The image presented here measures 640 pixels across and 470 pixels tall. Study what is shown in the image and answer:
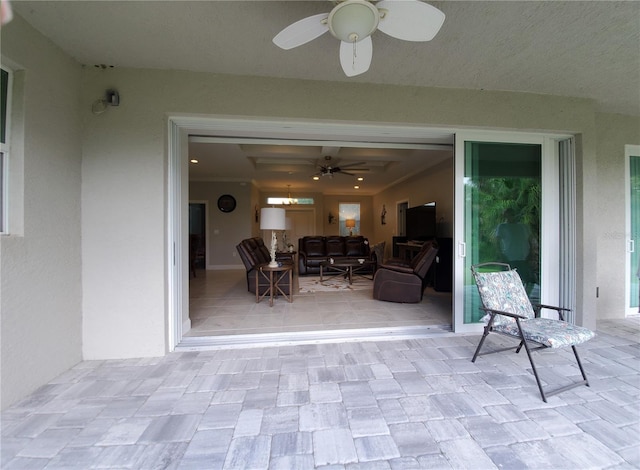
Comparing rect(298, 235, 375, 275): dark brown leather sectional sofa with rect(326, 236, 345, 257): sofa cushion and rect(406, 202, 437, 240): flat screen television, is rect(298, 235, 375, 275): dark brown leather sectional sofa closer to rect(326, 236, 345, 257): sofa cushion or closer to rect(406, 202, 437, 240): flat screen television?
rect(326, 236, 345, 257): sofa cushion

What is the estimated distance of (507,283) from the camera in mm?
2340

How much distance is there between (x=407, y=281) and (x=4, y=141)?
167 inches

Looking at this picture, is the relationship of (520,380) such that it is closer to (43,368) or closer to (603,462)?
(603,462)

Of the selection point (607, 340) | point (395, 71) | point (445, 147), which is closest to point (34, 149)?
point (395, 71)

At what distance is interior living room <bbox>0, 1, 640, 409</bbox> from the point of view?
174 cm

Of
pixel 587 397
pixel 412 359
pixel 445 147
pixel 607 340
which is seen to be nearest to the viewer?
pixel 587 397

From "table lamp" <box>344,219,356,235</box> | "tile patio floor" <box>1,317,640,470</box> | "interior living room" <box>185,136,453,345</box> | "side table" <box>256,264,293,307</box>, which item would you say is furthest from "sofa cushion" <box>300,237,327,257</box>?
"tile patio floor" <box>1,317,640,470</box>

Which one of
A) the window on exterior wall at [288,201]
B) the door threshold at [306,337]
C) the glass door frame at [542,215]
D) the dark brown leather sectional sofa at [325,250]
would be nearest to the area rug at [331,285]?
the dark brown leather sectional sofa at [325,250]

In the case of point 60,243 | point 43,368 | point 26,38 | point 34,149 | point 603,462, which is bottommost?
point 603,462

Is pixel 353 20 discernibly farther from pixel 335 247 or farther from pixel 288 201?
pixel 288 201

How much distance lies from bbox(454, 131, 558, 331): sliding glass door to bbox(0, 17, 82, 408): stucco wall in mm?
3586

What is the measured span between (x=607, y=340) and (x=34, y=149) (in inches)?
210

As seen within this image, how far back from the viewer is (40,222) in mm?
1876

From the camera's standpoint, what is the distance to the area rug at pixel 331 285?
4761 mm
